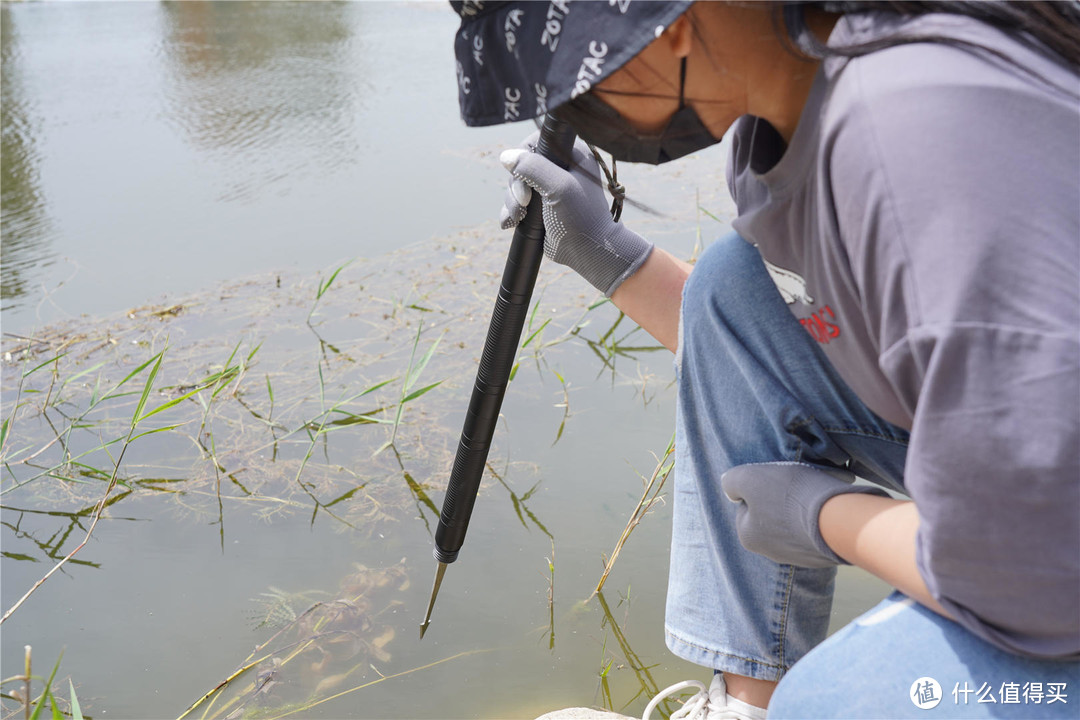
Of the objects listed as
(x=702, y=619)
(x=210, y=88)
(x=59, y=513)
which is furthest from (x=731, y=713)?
(x=210, y=88)

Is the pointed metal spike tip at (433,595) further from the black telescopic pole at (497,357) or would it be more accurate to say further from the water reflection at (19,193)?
the water reflection at (19,193)

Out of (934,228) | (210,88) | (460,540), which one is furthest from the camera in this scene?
(210,88)

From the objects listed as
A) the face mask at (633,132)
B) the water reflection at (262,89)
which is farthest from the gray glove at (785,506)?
the water reflection at (262,89)

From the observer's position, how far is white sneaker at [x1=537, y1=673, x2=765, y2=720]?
113cm

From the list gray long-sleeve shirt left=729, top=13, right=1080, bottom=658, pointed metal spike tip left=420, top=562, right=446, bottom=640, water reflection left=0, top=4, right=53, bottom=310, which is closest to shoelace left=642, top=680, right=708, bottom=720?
pointed metal spike tip left=420, top=562, right=446, bottom=640

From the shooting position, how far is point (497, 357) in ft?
4.40

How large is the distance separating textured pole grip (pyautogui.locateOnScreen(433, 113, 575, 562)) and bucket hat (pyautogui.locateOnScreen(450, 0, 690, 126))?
335 mm

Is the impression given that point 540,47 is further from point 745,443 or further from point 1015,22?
point 745,443

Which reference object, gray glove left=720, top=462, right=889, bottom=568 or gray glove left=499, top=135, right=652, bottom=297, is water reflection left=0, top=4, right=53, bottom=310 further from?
gray glove left=720, top=462, right=889, bottom=568

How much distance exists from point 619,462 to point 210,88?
3340mm

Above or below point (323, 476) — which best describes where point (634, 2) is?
above

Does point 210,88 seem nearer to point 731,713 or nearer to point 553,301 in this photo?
point 553,301

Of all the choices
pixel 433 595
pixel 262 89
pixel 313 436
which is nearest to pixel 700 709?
pixel 433 595

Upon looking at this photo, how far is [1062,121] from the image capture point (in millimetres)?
683
